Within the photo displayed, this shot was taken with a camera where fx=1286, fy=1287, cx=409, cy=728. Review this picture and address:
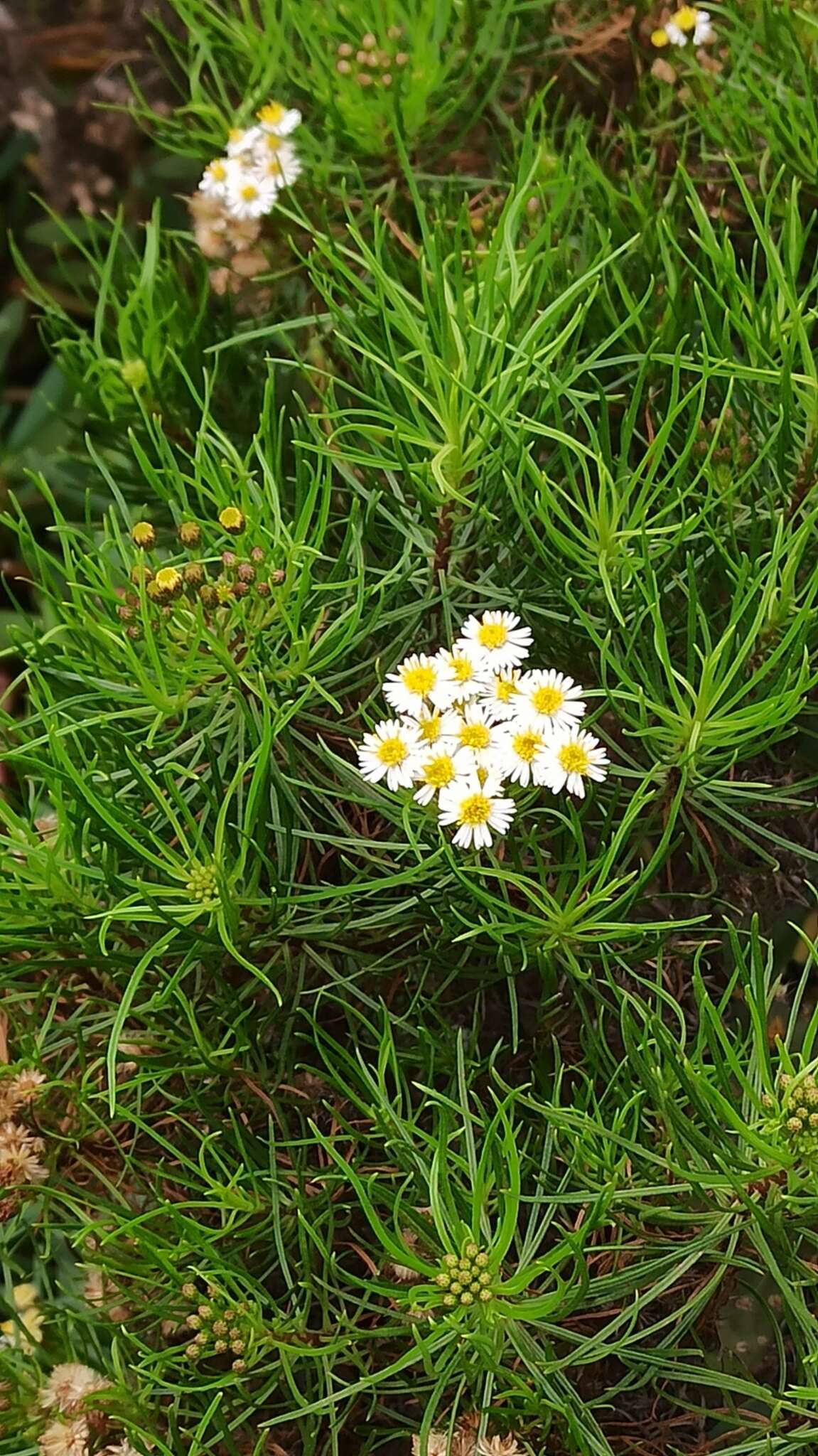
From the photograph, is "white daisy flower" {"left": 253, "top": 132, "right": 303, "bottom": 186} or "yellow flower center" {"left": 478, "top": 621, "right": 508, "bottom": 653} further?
"white daisy flower" {"left": 253, "top": 132, "right": 303, "bottom": 186}

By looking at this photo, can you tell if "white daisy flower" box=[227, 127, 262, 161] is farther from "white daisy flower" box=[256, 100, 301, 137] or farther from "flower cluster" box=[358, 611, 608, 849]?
Result: "flower cluster" box=[358, 611, 608, 849]

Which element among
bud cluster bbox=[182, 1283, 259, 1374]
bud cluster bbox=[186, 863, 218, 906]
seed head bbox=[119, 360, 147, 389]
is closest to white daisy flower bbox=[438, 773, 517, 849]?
bud cluster bbox=[186, 863, 218, 906]

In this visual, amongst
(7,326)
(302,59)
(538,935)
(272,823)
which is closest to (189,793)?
(272,823)

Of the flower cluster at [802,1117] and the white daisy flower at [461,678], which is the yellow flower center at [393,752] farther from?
the flower cluster at [802,1117]

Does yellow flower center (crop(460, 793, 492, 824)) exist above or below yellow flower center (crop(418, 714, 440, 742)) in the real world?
below

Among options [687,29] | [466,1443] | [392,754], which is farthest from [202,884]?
[687,29]

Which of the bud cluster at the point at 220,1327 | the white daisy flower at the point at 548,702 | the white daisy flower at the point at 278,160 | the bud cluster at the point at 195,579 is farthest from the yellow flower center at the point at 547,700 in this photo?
the white daisy flower at the point at 278,160

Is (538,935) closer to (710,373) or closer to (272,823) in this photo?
(272,823)
